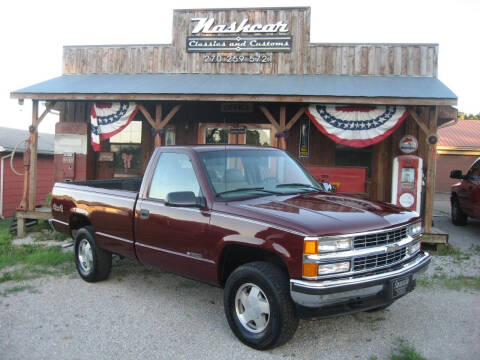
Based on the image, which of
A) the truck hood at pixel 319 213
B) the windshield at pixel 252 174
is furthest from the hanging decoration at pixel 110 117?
the truck hood at pixel 319 213

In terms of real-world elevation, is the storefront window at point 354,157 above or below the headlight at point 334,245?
above

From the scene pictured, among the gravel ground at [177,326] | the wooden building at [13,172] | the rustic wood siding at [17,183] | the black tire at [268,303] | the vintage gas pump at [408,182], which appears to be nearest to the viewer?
the black tire at [268,303]

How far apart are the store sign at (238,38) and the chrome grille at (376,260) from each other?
317 inches

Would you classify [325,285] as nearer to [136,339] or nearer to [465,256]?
[136,339]

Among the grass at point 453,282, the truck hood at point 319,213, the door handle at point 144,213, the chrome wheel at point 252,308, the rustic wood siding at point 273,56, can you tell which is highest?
the rustic wood siding at point 273,56

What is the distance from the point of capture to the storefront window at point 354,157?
11122 mm

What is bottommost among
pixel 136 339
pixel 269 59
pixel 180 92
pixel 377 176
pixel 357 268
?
pixel 136 339

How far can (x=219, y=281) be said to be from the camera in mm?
4352

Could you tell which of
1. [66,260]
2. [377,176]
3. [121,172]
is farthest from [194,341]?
[121,172]

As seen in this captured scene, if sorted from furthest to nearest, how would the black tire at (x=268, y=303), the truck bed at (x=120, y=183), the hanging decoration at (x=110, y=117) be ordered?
the hanging decoration at (x=110, y=117) → the truck bed at (x=120, y=183) → the black tire at (x=268, y=303)

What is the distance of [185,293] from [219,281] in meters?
1.50

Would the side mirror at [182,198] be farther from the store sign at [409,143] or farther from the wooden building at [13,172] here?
the wooden building at [13,172]

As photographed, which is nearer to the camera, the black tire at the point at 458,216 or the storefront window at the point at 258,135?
the black tire at the point at 458,216

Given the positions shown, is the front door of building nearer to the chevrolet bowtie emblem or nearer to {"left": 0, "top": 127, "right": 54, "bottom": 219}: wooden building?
the chevrolet bowtie emblem
